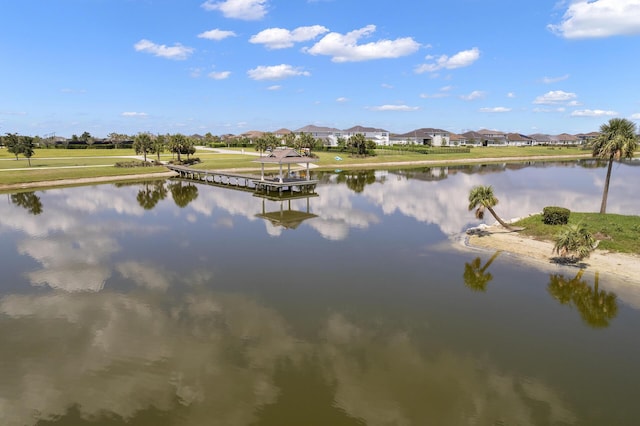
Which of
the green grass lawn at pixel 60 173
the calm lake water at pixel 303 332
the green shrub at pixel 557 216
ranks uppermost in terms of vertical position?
the green grass lawn at pixel 60 173

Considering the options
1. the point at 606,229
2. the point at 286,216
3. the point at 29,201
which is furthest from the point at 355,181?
the point at 29,201

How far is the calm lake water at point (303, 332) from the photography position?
1176 centimetres

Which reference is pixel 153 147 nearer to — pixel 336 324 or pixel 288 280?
pixel 288 280

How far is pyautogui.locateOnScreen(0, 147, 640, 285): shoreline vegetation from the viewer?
2389cm

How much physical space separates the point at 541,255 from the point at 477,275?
632 cm

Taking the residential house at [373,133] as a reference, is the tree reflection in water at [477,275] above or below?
below

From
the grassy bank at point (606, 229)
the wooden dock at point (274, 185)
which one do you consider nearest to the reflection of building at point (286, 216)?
the wooden dock at point (274, 185)

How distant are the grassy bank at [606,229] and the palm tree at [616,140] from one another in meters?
5.18

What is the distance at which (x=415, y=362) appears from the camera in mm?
13875

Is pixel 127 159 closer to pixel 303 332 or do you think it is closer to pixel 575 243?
pixel 303 332

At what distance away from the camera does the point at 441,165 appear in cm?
10650

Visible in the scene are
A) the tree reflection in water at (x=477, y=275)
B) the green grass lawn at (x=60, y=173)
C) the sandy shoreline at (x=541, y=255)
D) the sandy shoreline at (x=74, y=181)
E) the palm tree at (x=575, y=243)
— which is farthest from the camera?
the green grass lawn at (x=60, y=173)

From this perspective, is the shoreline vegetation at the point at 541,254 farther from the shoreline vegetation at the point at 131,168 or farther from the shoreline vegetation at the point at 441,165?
the shoreline vegetation at the point at 131,168

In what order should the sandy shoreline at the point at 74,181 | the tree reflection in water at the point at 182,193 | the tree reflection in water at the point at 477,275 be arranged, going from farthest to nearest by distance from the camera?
the sandy shoreline at the point at 74,181 → the tree reflection in water at the point at 182,193 → the tree reflection in water at the point at 477,275
